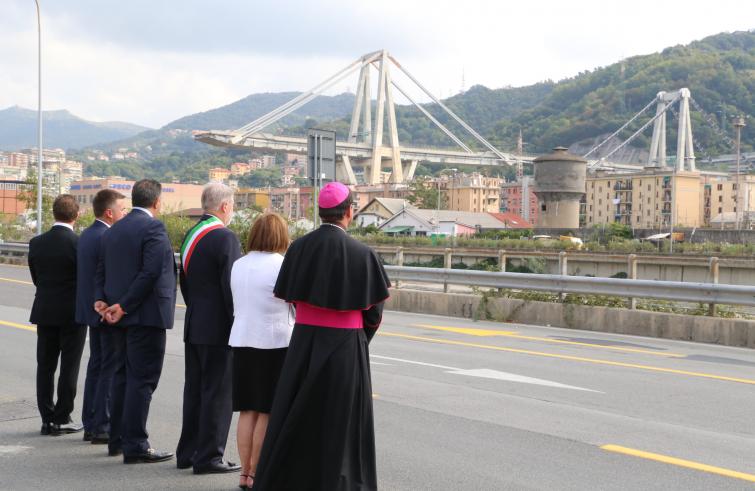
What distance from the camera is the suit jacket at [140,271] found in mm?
6301

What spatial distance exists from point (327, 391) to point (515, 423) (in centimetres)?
337

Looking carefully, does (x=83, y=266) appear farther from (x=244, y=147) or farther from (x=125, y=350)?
(x=244, y=147)

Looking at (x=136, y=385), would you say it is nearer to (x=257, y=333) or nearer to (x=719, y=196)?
(x=257, y=333)

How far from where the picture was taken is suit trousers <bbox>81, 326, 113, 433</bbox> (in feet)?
22.2

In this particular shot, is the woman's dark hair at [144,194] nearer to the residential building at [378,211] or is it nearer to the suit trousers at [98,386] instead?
the suit trousers at [98,386]

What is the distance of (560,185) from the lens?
3529 inches

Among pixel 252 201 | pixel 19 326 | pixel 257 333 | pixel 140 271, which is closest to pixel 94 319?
pixel 140 271

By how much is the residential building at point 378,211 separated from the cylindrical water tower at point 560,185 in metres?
34.0

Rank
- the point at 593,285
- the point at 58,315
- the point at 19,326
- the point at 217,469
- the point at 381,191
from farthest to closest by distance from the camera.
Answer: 1. the point at 381,191
2. the point at 593,285
3. the point at 19,326
4. the point at 58,315
5. the point at 217,469

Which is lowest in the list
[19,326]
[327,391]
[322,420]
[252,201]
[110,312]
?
[19,326]

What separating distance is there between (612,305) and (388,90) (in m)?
150

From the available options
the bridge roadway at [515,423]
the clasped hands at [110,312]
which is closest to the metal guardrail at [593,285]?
the bridge roadway at [515,423]

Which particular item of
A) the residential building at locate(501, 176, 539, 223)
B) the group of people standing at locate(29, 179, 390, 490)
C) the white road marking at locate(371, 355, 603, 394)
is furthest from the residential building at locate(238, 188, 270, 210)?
the residential building at locate(501, 176, 539, 223)

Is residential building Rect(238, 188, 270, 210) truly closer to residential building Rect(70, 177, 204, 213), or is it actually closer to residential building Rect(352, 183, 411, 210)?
residential building Rect(70, 177, 204, 213)
